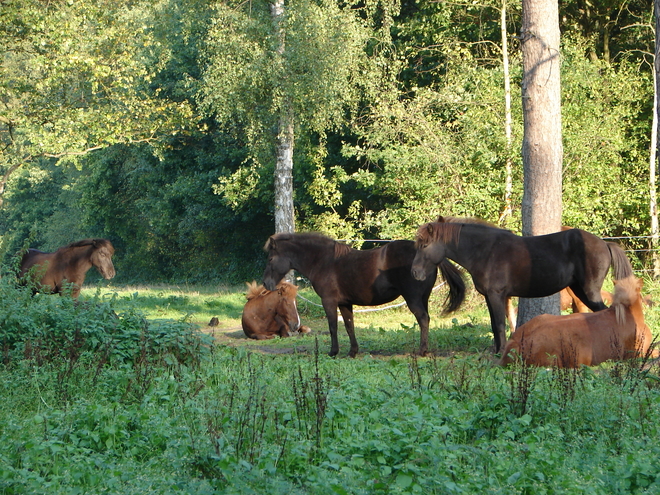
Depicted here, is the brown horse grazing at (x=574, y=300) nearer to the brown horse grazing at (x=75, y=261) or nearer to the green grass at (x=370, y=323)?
the green grass at (x=370, y=323)

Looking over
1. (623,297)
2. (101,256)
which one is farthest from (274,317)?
(623,297)

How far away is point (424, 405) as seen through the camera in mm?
6230

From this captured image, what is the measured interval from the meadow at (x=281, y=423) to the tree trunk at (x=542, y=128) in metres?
3.17

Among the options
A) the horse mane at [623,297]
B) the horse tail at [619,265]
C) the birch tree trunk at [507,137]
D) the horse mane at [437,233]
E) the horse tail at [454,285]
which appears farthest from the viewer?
the birch tree trunk at [507,137]

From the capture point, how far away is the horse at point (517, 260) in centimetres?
1007

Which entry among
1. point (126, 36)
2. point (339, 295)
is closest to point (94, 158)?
point (126, 36)

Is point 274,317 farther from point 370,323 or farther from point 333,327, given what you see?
point 333,327

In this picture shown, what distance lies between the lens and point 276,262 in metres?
12.6

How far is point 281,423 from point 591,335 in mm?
4197

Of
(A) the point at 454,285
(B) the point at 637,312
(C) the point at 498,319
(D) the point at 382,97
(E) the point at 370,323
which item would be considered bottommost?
(E) the point at 370,323

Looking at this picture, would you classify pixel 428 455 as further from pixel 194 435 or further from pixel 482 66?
pixel 482 66

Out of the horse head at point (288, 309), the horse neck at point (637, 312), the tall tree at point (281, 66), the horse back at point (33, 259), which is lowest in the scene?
the horse head at point (288, 309)

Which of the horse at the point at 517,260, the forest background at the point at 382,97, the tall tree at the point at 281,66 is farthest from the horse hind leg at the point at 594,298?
the tall tree at the point at 281,66

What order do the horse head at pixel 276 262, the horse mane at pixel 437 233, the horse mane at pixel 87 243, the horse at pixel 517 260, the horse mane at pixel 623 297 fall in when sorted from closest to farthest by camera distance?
the horse mane at pixel 623 297, the horse at pixel 517 260, the horse mane at pixel 437 233, the horse head at pixel 276 262, the horse mane at pixel 87 243
